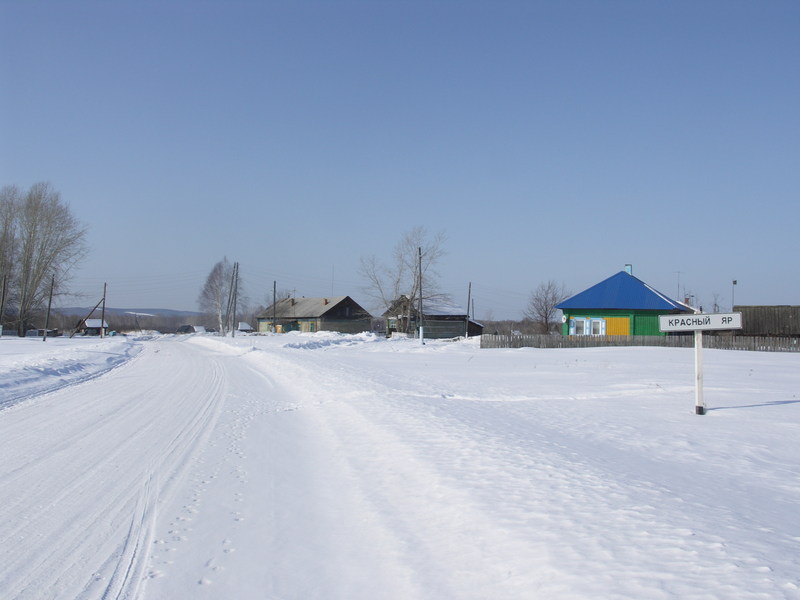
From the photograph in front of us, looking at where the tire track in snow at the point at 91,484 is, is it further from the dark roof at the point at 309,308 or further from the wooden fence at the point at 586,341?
the dark roof at the point at 309,308

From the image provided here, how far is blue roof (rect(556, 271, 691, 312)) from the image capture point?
41.7 m

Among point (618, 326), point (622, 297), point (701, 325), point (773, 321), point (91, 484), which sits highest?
point (622, 297)

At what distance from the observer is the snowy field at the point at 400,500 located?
3.87 m

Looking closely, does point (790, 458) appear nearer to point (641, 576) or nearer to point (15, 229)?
point (641, 576)

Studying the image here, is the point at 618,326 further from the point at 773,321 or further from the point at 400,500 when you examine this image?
the point at 400,500

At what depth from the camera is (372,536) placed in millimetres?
4855

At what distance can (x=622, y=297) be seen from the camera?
140 feet

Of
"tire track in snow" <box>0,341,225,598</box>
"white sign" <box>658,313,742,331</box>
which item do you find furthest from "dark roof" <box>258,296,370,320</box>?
"white sign" <box>658,313,742,331</box>

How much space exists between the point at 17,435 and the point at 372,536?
6365mm

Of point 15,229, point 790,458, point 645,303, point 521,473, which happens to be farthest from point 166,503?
point 15,229

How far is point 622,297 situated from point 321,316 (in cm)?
5061

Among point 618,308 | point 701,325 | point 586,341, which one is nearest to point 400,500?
point 701,325

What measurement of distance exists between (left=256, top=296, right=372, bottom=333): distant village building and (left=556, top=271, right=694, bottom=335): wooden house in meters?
45.3

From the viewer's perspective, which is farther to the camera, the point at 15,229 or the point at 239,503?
the point at 15,229
